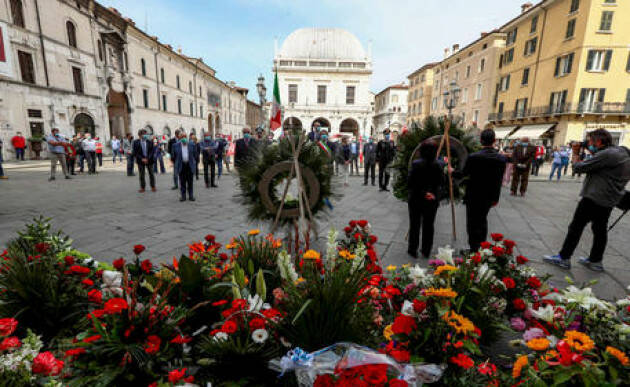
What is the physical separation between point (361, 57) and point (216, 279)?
51.6 meters

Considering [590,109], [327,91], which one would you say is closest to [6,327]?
[590,109]

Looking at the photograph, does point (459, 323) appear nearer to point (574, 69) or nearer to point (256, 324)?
point (256, 324)

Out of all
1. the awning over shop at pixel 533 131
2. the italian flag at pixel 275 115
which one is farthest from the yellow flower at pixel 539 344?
the awning over shop at pixel 533 131

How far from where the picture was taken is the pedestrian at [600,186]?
3324 millimetres

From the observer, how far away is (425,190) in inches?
151

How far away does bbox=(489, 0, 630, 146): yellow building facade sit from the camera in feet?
70.8

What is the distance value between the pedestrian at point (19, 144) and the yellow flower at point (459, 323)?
23698 mm

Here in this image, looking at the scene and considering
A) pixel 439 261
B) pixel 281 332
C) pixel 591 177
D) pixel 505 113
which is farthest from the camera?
pixel 505 113

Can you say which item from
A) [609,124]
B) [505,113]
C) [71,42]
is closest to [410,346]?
[71,42]

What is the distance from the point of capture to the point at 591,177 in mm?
3500

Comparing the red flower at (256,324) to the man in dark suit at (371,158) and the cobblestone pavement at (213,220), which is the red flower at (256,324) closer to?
the cobblestone pavement at (213,220)

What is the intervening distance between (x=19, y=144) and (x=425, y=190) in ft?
75.2

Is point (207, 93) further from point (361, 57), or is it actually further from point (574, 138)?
point (574, 138)

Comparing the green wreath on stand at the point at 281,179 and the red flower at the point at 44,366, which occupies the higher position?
the green wreath on stand at the point at 281,179
